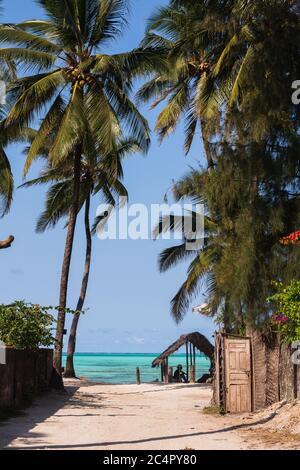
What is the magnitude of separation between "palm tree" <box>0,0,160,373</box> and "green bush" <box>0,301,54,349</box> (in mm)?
2395

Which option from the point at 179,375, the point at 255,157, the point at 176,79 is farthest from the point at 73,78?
the point at 179,375

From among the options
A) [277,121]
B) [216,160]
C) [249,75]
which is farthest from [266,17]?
[216,160]

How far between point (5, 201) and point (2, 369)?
1384 centimetres

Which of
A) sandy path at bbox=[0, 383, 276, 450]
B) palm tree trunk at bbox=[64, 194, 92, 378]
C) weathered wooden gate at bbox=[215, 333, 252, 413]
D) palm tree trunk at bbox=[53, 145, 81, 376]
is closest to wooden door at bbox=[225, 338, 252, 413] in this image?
weathered wooden gate at bbox=[215, 333, 252, 413]

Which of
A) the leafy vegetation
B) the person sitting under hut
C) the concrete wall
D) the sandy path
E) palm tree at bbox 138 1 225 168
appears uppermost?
palm tree at bbox 138 1 225 168

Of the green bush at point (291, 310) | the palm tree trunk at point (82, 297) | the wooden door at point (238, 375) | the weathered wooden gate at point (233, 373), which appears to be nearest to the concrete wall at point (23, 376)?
the weathered wooden gate at point (233, 373)

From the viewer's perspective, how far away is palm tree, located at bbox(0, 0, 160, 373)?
80.3 feet

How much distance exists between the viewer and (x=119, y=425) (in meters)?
15.1

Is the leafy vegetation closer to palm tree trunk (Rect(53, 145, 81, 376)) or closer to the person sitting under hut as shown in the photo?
palm tree trunk (Rect(53, 145, 81, 376))

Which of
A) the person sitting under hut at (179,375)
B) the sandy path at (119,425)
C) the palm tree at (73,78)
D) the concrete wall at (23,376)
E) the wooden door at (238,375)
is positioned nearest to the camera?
the sandy path at (119,425)

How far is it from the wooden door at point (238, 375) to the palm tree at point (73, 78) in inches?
317

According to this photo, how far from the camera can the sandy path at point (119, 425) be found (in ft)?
38.4

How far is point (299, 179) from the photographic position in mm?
17688

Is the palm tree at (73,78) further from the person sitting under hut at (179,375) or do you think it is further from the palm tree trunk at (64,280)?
the person sitting under hut at (179,375)
